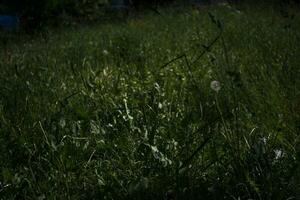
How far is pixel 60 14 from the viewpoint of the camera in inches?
A: 526

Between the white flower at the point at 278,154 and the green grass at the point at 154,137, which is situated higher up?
the white flower at the point at 278,154

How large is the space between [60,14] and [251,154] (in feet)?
38.9

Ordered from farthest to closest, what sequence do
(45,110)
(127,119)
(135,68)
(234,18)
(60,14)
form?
(60,14) < (234,18) < (135,68) < (45,110) < (127,119)

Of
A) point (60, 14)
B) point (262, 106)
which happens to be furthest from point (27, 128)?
point (60, 14)

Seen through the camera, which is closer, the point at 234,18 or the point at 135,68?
Answer: the point at 135,68

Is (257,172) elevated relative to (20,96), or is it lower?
elevated

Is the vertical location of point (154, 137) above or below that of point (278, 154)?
below

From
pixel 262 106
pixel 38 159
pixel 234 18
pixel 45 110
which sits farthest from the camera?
pixel 234 18

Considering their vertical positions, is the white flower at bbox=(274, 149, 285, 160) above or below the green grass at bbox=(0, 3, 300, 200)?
above

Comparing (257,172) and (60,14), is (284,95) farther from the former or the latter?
(60,14)

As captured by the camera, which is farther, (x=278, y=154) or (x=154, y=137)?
(x=154, y=137)

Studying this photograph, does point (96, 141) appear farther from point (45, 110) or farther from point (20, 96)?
point (20, 96)

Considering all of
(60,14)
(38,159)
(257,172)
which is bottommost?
(60,14)

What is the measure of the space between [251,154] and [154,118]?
1150 millimetres
